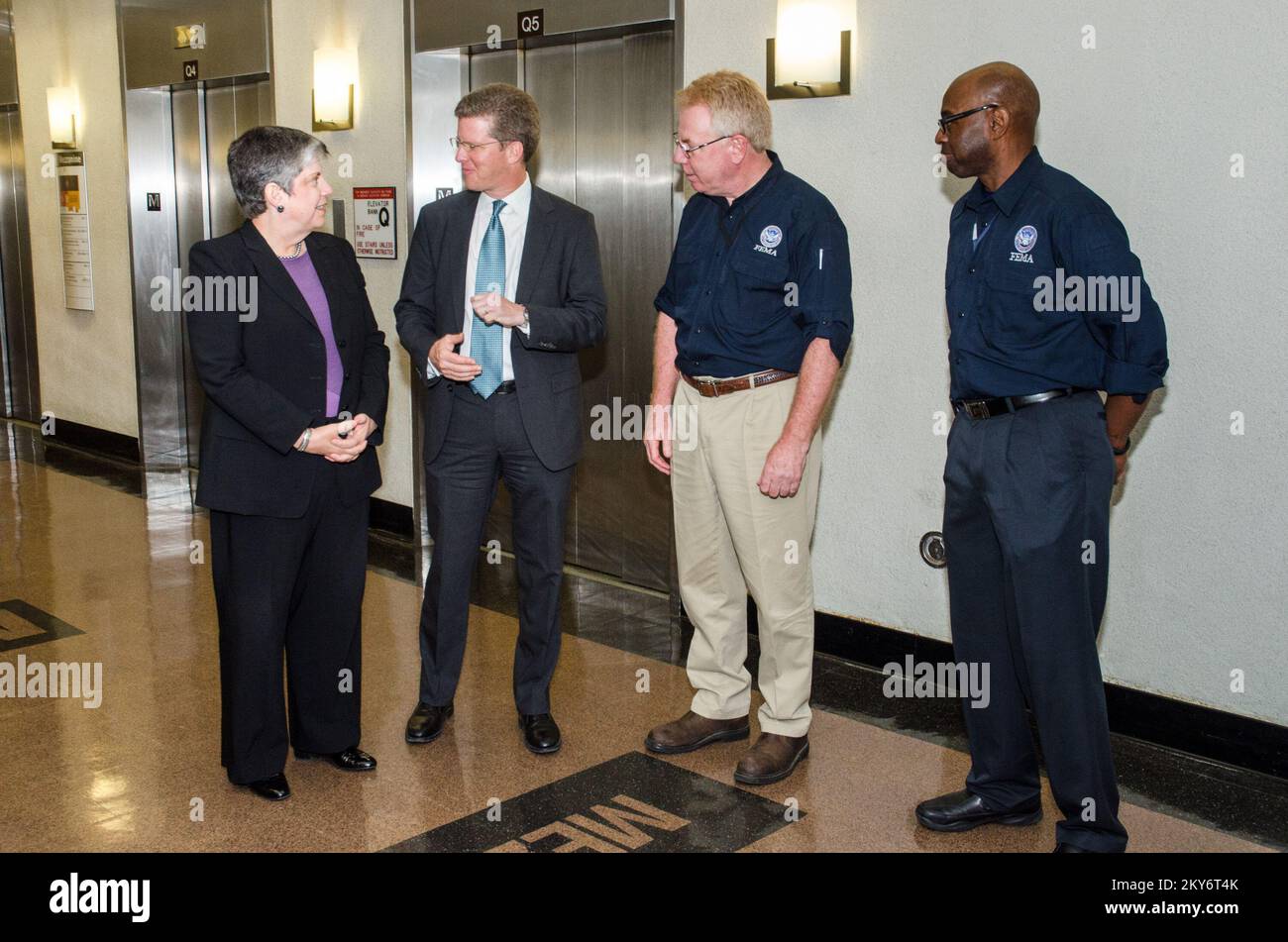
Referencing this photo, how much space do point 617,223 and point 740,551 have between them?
2.23 meters

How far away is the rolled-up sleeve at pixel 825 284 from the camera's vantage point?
3.26m

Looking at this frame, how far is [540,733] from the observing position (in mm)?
3656

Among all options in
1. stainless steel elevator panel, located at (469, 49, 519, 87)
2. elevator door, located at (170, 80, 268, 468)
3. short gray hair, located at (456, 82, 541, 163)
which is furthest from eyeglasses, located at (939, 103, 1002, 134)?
elevator door, located at (170, 80, 268, 468)

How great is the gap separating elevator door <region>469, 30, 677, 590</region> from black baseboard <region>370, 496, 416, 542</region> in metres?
1.01

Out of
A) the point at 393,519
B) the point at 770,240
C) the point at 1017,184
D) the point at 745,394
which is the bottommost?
the point at 393,519

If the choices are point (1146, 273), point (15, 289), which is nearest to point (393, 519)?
point (1146, 273)

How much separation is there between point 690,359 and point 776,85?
137cm

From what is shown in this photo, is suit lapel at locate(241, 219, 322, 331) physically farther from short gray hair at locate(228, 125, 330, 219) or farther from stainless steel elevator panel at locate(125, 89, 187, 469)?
stainless steel elevator panel at locate(125, 89, 187, 469)

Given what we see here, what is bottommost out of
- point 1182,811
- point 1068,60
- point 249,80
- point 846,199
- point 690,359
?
point 1182,811

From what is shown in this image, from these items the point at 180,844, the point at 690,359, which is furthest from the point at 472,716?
the point at 690,359

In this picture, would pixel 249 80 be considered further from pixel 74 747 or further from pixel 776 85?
pixel 74 747

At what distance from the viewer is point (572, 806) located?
10.8ft

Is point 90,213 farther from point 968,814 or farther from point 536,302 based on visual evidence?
point 968,814

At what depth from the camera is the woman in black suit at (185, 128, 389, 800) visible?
314cm
